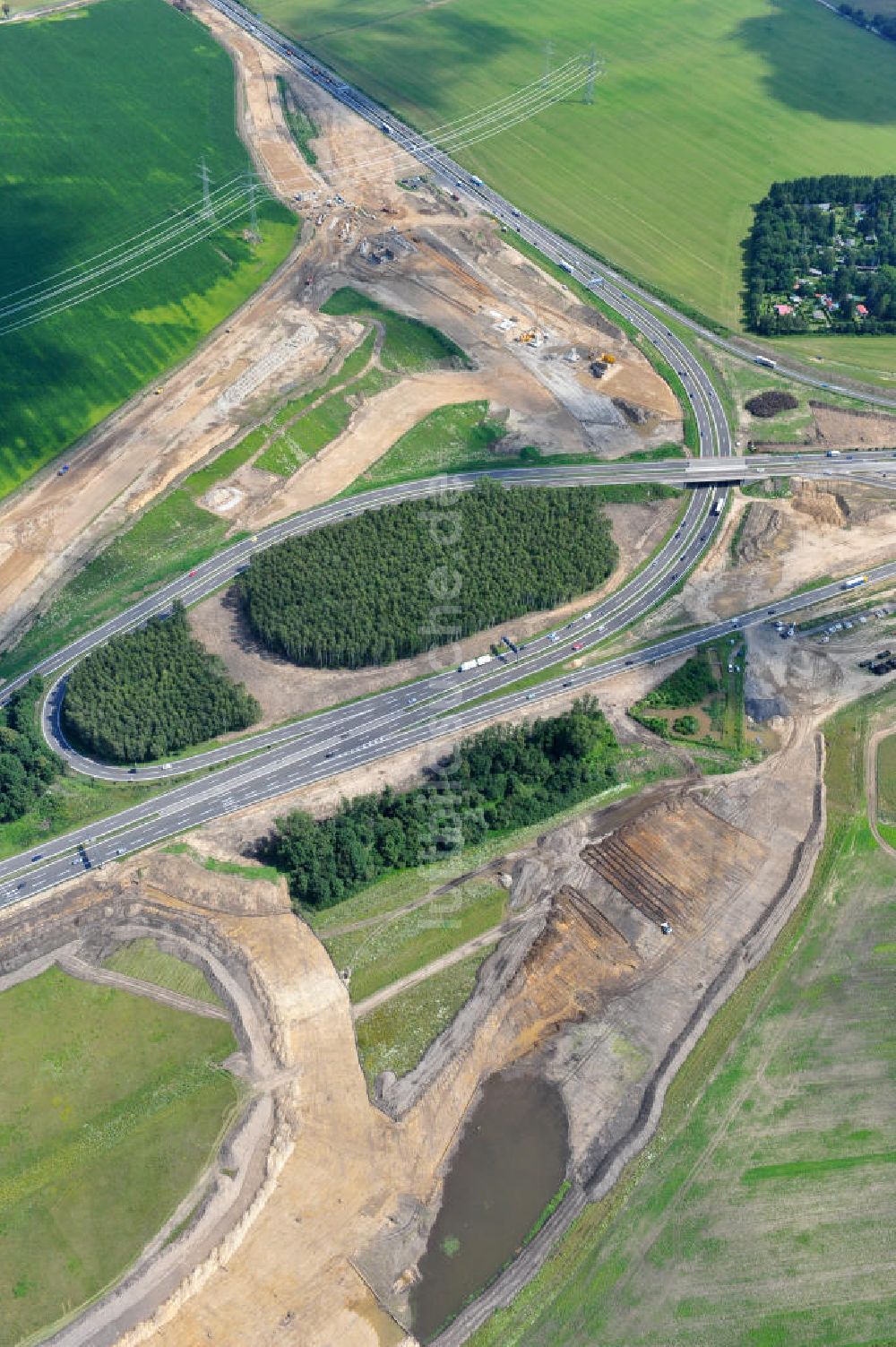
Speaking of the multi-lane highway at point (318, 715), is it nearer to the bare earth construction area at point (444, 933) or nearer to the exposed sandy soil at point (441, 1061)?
the bare earth construction area at point (444, 933)

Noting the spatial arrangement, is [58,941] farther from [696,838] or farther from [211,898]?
[696,838]

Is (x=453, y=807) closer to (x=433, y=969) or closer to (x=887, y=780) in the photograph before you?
(x=433, y=969)

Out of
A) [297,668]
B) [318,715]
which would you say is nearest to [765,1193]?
[318,715]

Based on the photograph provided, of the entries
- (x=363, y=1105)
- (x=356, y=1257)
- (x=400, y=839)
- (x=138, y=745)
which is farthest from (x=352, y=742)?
(x=356, y=1257)

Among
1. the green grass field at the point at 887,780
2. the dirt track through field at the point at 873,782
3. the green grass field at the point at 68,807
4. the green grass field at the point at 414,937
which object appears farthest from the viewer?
the green grass field at the point at 887,780

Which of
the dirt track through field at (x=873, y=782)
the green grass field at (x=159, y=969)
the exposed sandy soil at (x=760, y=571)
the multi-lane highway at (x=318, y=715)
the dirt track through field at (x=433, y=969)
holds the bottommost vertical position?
the dirt track through field at (x=433, y=969)

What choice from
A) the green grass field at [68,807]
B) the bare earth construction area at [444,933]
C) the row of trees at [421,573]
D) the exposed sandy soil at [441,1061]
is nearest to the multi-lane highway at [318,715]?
the bare earth construction area at [444,933]

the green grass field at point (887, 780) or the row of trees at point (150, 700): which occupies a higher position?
the row of trees at point (150, 700)
